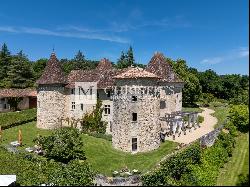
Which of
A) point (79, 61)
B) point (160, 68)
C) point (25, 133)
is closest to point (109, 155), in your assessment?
point (25, 133)

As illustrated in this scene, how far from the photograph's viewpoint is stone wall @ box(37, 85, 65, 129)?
158ft

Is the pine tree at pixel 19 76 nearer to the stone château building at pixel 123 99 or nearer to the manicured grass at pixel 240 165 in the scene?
the stone château building at pixel 123 99

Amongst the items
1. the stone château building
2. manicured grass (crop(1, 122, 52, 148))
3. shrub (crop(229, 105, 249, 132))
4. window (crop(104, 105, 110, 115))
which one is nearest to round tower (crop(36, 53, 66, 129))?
the stone château building

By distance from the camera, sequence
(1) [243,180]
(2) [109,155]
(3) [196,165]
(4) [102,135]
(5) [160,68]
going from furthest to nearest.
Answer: (5) [160,68] → (4) [102,135] → (2) [109,155] → (3) [196,165] → (1) [243,180]

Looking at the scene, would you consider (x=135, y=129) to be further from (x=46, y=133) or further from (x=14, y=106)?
(x=14, y=106)

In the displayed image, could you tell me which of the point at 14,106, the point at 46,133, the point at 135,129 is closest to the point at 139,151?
the point at 135,129

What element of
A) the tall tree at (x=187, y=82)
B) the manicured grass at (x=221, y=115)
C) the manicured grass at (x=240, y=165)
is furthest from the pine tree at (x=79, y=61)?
the manicured grass at (x=240, y=165)

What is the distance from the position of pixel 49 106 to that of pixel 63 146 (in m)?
13.7

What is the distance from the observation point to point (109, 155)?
37.3m

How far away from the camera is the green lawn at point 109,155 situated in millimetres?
33844

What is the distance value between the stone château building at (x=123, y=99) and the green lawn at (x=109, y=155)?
1.18 metres

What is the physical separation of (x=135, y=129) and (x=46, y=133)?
1333 centimetres

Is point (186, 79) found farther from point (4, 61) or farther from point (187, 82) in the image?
point (4, 61)

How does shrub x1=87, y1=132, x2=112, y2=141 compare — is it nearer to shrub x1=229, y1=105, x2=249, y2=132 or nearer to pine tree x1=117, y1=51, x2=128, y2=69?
shrub x1=229, y1=105, x2=249, y2=132
